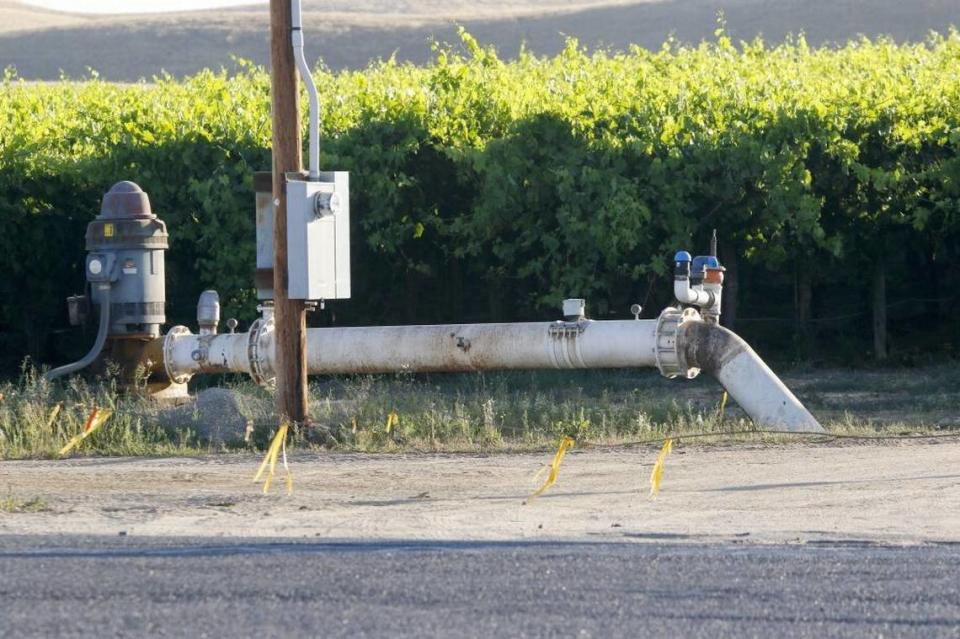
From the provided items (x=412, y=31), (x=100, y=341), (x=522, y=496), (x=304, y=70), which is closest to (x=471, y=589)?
(x=522, y=496)

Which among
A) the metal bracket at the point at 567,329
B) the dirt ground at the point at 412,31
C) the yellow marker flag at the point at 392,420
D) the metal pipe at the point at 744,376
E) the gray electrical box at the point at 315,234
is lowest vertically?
the yellow marker flag at the point at 392,420

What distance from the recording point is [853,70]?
958 inches

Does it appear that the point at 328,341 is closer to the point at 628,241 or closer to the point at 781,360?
the point at 628,241

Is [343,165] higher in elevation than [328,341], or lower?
higher

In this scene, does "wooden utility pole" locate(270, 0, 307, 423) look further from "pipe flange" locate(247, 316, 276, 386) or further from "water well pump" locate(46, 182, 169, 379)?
"water well pump" locate(46, 182, 169, 379)

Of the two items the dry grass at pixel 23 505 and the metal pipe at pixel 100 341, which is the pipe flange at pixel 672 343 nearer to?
the dry grass at pixel 23 505

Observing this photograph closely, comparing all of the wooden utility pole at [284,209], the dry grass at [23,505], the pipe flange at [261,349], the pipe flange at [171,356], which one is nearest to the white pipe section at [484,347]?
the pipe flange at [261,349]

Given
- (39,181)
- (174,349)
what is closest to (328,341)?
(174,349)

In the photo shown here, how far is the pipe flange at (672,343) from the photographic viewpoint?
14.0 m

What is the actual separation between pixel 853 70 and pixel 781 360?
634 cm

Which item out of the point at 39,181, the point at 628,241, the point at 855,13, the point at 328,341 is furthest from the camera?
the point at 855,13

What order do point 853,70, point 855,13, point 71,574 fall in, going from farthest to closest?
point 855,13
point 853,70
point 71,574

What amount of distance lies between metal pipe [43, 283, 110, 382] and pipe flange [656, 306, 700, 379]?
6.18m

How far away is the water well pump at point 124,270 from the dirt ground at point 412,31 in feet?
179
